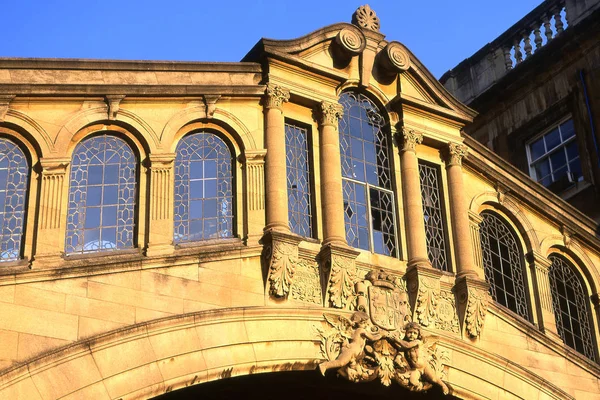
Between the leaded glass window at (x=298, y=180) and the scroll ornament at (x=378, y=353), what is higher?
the leaded glass window at (x=298, y=180)

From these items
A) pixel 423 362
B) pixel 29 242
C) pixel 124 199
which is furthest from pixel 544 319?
pixel 29 242

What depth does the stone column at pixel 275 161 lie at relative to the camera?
66.2 ft

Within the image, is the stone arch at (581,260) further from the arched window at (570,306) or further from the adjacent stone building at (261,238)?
the adjacent stone building at (261,238)

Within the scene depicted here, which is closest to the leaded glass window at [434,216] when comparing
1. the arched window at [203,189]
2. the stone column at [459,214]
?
the stone column at [459,214]

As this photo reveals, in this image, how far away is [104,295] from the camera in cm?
1852

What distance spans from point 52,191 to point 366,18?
686 centimetres

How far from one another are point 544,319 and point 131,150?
8.32 meters

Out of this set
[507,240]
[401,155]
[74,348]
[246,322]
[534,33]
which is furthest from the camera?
[534,33]

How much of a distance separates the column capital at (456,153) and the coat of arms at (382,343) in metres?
2.94

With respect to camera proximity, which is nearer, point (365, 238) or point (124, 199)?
A: point (124, 199)

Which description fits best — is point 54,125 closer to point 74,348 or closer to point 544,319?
point 74,348

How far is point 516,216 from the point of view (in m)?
24.2

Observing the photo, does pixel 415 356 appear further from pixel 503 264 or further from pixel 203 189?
pixel 203 189

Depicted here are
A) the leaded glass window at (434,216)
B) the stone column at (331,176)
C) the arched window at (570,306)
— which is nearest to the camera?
the stone column at (331,176)
